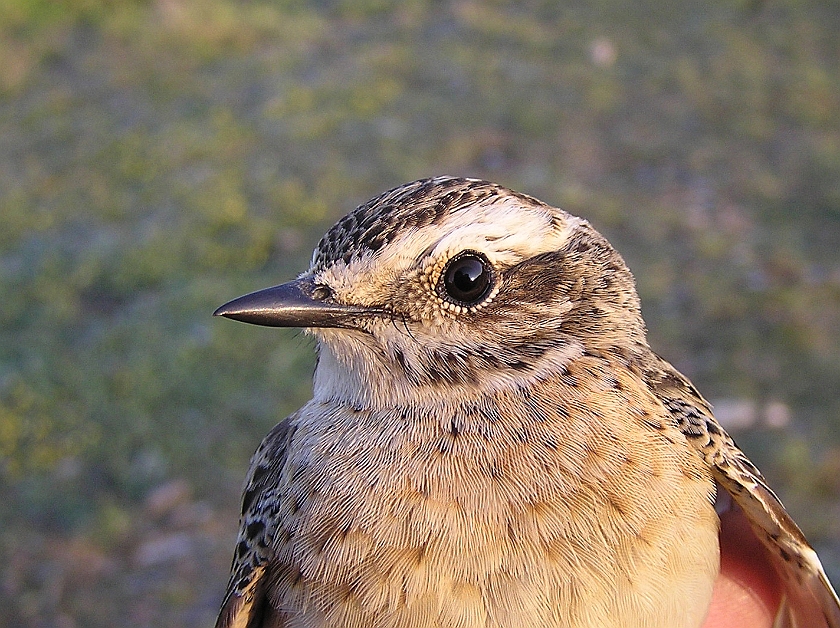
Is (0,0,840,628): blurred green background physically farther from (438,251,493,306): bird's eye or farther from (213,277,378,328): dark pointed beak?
(438,251,493,306): bird's eye

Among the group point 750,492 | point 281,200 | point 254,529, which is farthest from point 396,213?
point 281,200

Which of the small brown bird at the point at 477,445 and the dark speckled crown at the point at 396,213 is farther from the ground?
the dark speckled crown at the point at 396,213

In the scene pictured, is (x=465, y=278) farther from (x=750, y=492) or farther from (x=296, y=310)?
(x=750, y=492)

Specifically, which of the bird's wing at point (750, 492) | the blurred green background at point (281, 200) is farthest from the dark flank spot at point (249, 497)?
the blurred green background at point (281, 200)

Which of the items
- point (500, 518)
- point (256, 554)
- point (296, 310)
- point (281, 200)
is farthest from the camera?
point (281, 200)

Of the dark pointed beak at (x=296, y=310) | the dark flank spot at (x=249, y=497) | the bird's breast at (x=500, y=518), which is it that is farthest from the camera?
the dark flank spot at (x=249, y=497)

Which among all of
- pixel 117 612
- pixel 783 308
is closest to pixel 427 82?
pixel 783 308

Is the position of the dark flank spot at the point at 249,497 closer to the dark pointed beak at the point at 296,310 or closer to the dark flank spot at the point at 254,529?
the dark flank spot at the point at 254,529
